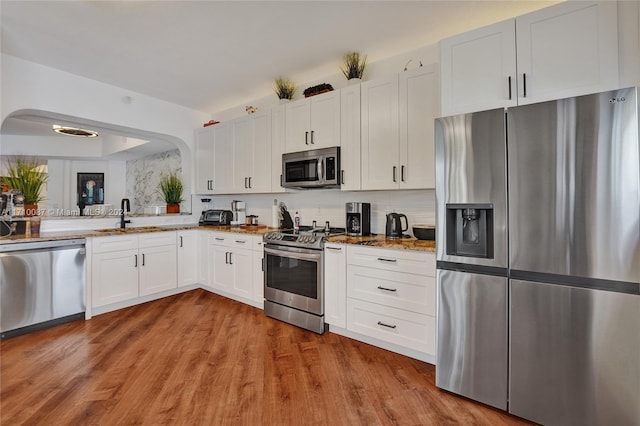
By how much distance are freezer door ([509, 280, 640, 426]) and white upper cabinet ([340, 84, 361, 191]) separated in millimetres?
1682

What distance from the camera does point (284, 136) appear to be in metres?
3.49

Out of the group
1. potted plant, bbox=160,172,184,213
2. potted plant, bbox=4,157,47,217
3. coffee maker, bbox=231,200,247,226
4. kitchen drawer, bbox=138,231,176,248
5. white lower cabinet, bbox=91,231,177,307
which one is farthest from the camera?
potted plant, bbox=160,172,184,213

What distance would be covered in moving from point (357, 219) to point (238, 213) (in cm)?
203

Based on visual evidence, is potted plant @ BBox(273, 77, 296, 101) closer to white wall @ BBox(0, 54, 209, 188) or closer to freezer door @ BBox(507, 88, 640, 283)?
white wall @ BBox(0, 54, 209, 188)

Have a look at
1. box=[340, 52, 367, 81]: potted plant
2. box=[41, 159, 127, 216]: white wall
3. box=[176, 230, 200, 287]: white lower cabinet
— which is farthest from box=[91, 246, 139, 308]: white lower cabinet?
box=[41, 159, 127, 216]: white wall

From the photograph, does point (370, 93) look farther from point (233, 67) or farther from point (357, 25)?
point (233, 67)

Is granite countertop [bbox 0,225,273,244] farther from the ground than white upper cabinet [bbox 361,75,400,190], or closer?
closer

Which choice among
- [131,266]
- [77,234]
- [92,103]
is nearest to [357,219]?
[131,266]

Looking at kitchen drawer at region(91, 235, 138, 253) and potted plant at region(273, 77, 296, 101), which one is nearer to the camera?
kitchen drawer at region(91, 235, 138, 253)

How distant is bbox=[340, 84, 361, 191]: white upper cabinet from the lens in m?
2.92

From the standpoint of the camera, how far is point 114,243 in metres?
3.36

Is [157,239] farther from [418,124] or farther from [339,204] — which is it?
[418,124]

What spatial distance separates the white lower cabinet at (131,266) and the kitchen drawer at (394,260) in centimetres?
257

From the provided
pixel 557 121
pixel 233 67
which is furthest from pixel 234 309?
pixel 557 121
